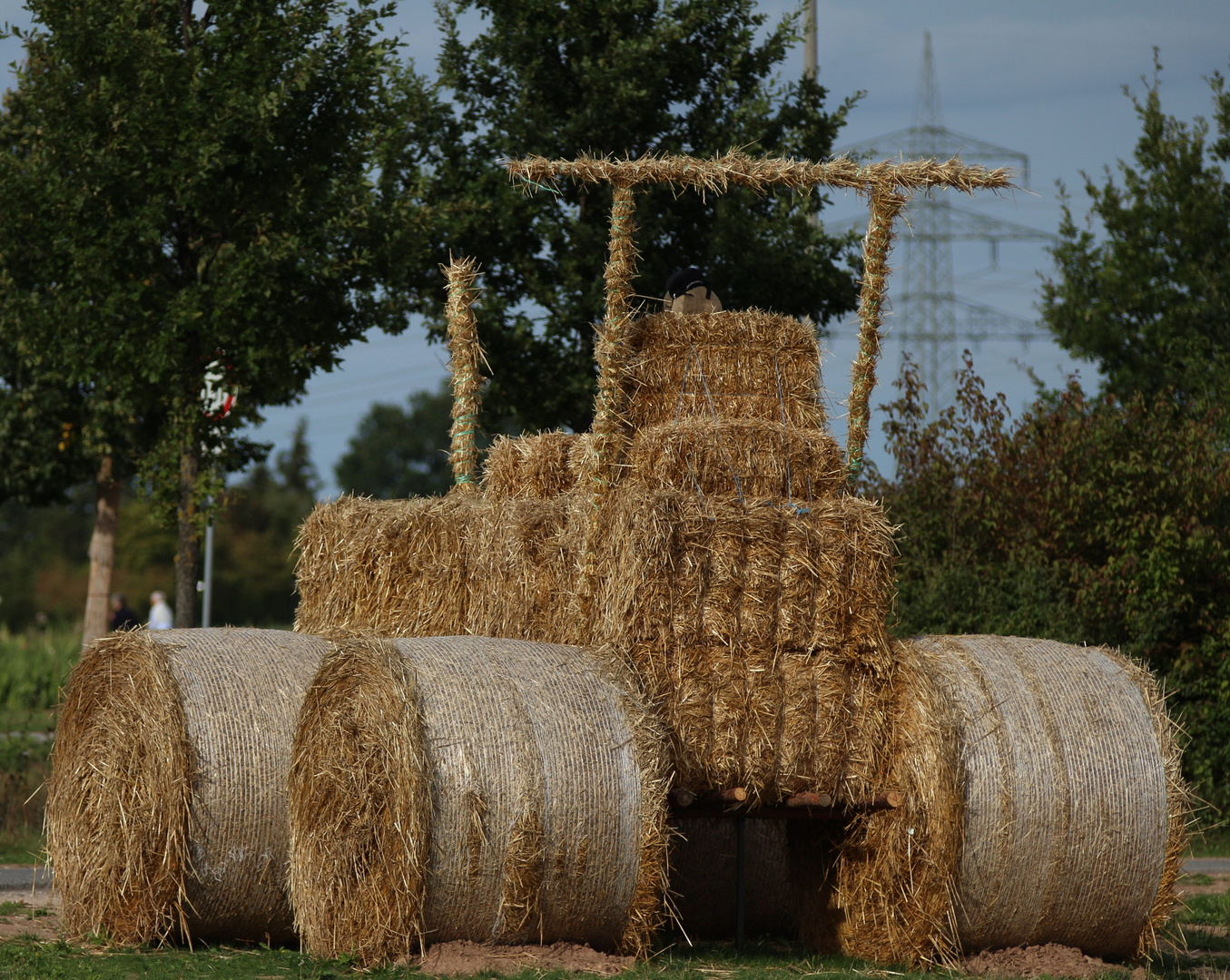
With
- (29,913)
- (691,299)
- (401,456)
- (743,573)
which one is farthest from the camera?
(401,456)

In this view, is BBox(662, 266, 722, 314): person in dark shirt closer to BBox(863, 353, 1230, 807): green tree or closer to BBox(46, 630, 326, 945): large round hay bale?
BBox(46, 630, 326, 945): large round hay bale

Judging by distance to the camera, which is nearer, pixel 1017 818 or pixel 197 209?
pixel 1017 818

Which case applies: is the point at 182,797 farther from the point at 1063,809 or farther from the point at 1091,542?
the point at 1091,542

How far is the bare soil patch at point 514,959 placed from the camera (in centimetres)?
671

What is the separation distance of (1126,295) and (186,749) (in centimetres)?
1519

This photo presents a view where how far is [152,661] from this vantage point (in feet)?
24.9

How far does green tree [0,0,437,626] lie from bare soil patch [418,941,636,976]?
678 centimetres

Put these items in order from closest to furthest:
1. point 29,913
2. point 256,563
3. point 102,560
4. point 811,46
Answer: point 29,913 → point 811,46 → point 102,560 → point 256,563

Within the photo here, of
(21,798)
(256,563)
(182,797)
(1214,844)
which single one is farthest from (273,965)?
(256,563)

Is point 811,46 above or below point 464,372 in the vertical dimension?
above

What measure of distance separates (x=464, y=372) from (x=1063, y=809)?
5.59 m

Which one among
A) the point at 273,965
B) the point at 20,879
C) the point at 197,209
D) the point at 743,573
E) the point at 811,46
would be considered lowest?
the point at 20,879

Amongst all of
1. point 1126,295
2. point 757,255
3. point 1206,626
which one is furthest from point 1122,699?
point 1126,295

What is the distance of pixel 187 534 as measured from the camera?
525 inches
